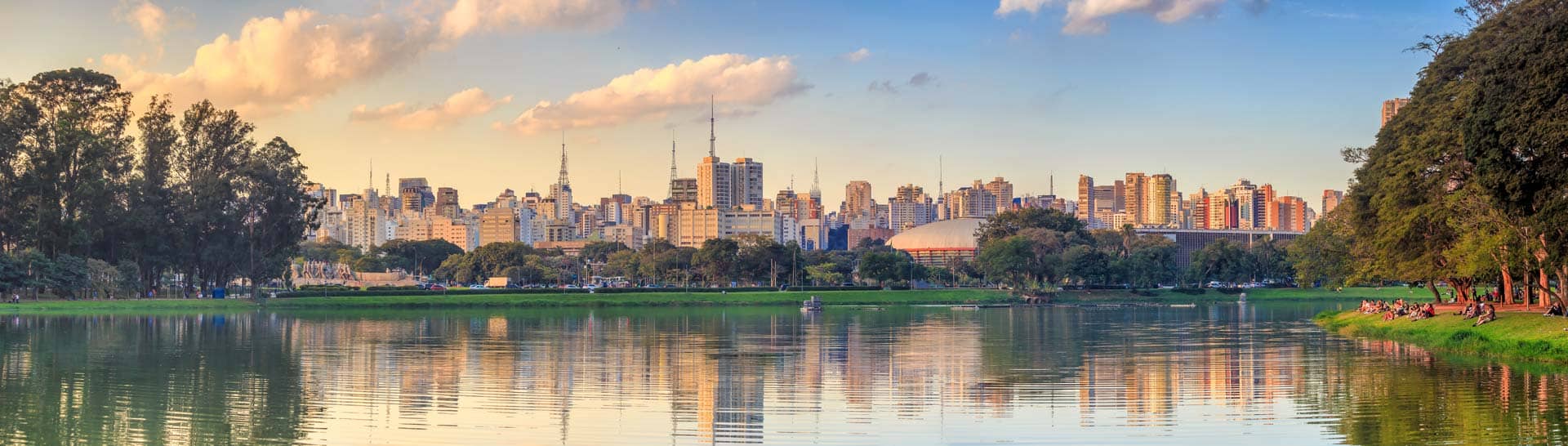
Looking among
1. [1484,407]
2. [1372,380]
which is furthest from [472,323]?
[1484,407]

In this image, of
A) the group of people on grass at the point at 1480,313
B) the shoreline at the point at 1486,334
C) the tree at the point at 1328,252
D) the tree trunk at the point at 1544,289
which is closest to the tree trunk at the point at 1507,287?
the tree trunk at the point at 1544,289

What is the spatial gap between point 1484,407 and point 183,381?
2584 centimetres

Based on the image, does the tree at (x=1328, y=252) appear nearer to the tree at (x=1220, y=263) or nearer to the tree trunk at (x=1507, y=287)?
the tree trunk at (x=1507, y=287)

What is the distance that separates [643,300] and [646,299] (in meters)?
0.66

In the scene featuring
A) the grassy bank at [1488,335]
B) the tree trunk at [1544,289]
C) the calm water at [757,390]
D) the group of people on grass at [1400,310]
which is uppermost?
the tree trunk at [1544,289]

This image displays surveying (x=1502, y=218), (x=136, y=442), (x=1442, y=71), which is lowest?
(x=136, y=442)

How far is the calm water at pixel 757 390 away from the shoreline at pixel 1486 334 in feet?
4.95

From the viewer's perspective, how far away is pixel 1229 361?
128 ft

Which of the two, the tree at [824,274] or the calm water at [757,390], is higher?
the tree at [824,274]

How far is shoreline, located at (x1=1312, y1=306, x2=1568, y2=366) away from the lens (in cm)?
3723

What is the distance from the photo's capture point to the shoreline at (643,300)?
87.9m

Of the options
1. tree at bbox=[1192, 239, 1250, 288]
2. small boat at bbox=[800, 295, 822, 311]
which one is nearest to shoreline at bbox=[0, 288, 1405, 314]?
tree at bbox=[1192, 239, 1250, 288]

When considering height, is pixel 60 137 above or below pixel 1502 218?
above

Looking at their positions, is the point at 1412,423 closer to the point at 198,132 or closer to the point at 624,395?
the point at 624,395
